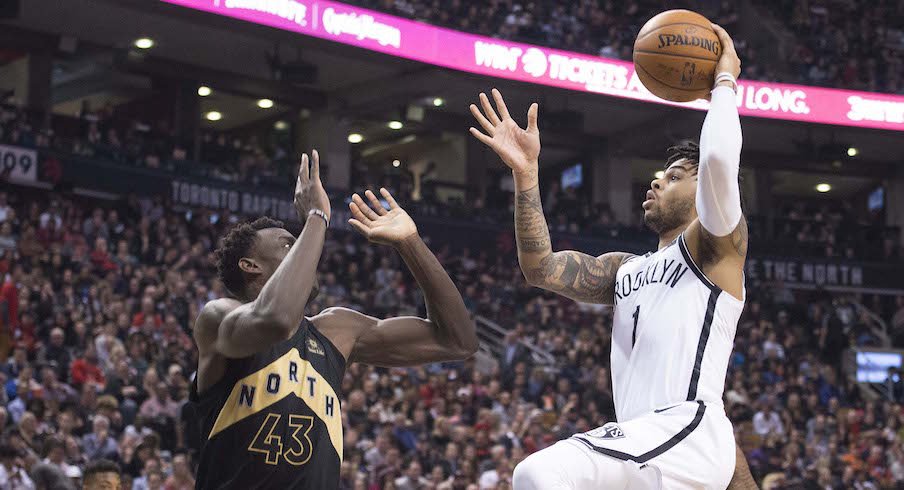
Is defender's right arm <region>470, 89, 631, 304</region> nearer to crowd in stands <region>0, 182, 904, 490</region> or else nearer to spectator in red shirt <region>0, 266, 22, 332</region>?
crowd in stands <region>0, 182, 904, 490</region>

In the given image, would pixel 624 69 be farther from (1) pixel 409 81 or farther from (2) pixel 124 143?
(2) pixel 124 143

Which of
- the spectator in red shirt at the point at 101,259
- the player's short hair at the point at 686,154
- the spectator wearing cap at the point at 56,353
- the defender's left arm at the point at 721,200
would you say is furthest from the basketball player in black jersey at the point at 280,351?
the spectator in red shirt at the point at 101,259

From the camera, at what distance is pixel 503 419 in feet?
50.4

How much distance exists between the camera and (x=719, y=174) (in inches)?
165

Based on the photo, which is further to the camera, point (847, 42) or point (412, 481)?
point (847, 42)

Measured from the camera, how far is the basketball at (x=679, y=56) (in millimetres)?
4686

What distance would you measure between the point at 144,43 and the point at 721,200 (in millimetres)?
19024

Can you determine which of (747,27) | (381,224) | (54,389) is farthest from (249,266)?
(747,27)

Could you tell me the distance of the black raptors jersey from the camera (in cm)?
402

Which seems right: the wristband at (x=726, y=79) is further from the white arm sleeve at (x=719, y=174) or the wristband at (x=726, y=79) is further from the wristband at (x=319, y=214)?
the wristband at (x=319, y=214)

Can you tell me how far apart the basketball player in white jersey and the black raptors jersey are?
27.3 inches

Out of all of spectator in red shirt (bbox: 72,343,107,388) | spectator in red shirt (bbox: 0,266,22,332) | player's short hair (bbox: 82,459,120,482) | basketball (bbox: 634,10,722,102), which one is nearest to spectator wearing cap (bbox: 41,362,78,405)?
spectator in red shirt (bbox: 72,343,107,388)

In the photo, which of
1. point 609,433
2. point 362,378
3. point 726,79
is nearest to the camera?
point 609,433

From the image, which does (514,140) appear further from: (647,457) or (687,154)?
(647,457)
